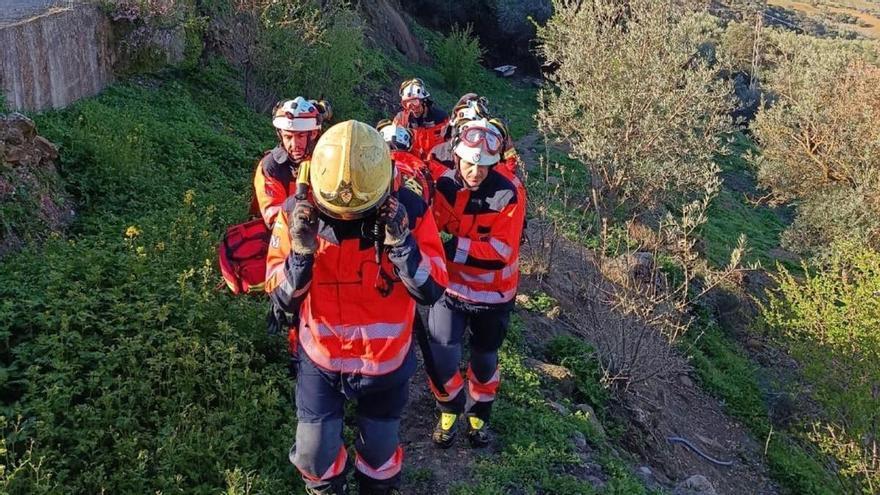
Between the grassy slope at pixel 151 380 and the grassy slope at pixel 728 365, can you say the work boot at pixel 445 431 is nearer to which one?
the grassy slope at pixel 151 380

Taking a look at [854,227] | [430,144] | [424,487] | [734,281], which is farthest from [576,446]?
[854,227]

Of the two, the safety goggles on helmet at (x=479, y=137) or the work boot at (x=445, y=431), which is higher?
the safety goggles on helmet at (x=479, y=137)

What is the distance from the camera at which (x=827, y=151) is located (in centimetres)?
1656

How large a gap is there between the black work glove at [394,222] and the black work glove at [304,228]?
29 cm

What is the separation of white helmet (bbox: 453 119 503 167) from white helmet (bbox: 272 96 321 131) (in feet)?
3.52

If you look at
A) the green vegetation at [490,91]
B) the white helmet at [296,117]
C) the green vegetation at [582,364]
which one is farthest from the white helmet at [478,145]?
the green vegetation at [490,91]

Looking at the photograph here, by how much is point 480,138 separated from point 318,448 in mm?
2002

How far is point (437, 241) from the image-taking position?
3227 mm

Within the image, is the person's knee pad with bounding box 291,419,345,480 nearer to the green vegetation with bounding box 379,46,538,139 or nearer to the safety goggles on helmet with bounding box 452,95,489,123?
the safety goggles on helmet with bounding box 452,95,489,123

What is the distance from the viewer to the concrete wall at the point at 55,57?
23.7ft

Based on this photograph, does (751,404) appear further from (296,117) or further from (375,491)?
(296,117)

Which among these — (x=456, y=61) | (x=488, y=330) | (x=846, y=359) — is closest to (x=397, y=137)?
(x=488, y=330)

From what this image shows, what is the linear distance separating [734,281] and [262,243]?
466 inches

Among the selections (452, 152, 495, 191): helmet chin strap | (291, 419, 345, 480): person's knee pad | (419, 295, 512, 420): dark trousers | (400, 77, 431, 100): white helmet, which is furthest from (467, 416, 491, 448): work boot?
(400, 77, 431, 100): white helmet
